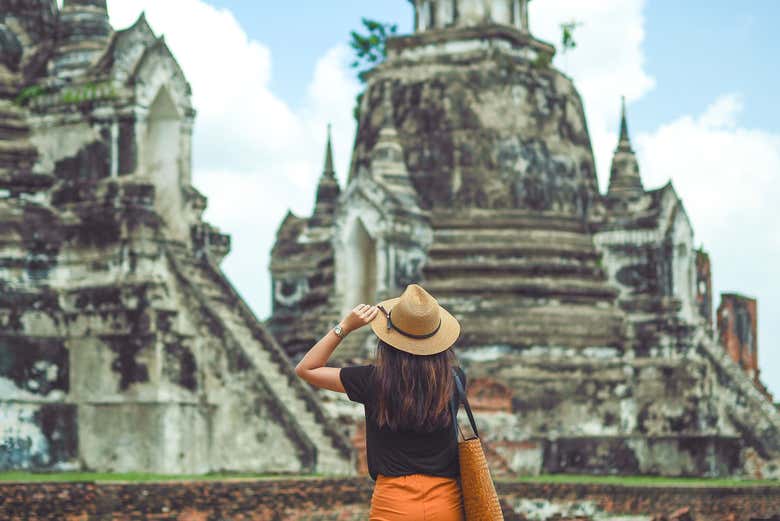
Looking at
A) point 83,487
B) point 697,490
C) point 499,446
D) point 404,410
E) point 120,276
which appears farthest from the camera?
point 499,446

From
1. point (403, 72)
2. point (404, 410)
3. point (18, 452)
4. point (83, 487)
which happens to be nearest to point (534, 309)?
point (403, 72)

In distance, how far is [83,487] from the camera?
13.2m

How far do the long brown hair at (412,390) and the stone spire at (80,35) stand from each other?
14.5 m

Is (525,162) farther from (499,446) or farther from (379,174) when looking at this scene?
(499,446)

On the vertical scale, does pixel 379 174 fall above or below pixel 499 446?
above

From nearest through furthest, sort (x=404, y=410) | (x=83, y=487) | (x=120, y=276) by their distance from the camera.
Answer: (x=404, y=410)
(x=83, y=487)
(x=120, y=276)

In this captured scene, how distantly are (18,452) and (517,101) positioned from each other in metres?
11.3

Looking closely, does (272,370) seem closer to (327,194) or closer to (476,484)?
(327,194)

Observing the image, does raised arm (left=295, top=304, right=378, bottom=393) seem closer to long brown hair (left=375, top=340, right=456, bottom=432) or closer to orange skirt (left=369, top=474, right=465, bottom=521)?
long brown hair (left=375, top=340, right=456, bottom=432)

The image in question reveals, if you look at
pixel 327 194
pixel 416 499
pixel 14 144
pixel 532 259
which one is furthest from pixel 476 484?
pixel 327 194

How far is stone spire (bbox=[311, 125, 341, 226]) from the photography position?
29.0 m

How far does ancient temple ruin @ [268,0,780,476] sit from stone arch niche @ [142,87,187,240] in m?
4.14

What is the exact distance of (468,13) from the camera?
2644cm

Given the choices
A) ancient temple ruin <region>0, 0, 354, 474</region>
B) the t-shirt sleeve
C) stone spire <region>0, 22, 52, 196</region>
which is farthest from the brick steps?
the t-shirt sleeve
